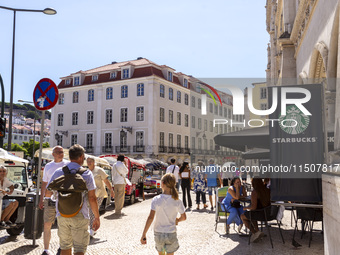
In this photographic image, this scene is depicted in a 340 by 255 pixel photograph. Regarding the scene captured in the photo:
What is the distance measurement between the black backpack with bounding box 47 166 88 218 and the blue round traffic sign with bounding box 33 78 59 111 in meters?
3.26

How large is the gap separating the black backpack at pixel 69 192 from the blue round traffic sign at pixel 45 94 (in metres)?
3.26

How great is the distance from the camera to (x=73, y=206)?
4.73m

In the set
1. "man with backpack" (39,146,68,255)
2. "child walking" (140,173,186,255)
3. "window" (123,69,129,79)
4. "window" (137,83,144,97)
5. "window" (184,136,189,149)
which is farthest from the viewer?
"window" (184,136,189,149)

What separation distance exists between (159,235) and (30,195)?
3.80m

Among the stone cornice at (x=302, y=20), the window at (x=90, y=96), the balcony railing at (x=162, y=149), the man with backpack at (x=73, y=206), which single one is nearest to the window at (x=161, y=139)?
the balcony railing at (x=162, y=149)

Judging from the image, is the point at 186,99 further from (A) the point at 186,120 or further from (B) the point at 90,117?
(B) the point at 90,117

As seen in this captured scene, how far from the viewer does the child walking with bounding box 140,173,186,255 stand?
4.88 metres

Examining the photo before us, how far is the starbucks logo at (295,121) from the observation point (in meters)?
6.61

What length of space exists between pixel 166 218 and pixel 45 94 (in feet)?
13.7

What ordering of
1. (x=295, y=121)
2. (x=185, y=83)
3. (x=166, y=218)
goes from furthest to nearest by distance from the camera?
(x=185, y=83) < (x=295, y=121) < (x=166, y=218)

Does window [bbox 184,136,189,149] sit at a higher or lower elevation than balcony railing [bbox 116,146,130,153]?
higher

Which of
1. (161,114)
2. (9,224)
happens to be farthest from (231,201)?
(161,114)

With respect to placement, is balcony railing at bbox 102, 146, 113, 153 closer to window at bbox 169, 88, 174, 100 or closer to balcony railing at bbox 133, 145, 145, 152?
balcony railing at bbox 133, 145, 145, 152

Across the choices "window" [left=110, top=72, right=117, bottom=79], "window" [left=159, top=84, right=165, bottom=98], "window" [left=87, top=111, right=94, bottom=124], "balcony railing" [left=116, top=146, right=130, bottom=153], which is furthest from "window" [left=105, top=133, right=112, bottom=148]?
"window" [left=159, top=84, right=165, bottom=98]
